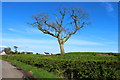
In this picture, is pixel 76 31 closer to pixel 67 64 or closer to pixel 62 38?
pixel 62 38

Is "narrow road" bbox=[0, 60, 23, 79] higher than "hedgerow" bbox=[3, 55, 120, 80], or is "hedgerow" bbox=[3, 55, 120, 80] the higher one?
"hedgerow" bbox=[3, 55, 120, 80]

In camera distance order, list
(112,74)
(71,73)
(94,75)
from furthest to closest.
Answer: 1. (71,73)
2. (94,75)
3. (112,74)

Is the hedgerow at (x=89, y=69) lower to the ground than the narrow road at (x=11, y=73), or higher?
higher

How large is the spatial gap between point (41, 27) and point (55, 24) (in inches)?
138

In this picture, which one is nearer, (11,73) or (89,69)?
(89,69)

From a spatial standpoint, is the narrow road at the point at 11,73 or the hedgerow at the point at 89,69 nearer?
the hedgerow at the point at 89,69

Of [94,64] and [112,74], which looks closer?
[112,74]

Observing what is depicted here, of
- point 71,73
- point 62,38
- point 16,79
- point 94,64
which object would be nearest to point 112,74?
point 94,64

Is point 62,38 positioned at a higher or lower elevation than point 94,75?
higher

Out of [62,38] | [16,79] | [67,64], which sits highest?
[62,38]

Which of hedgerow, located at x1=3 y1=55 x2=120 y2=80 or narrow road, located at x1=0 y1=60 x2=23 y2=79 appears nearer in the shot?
hedgerow, located at x1=3 y1=55 x2=120 y2=80

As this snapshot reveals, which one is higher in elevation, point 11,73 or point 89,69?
point 89,69

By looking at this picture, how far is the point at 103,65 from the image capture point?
9.23 meters

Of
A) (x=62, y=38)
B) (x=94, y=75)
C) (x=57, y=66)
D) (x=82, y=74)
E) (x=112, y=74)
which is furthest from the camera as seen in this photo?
(x=62, y=38)
